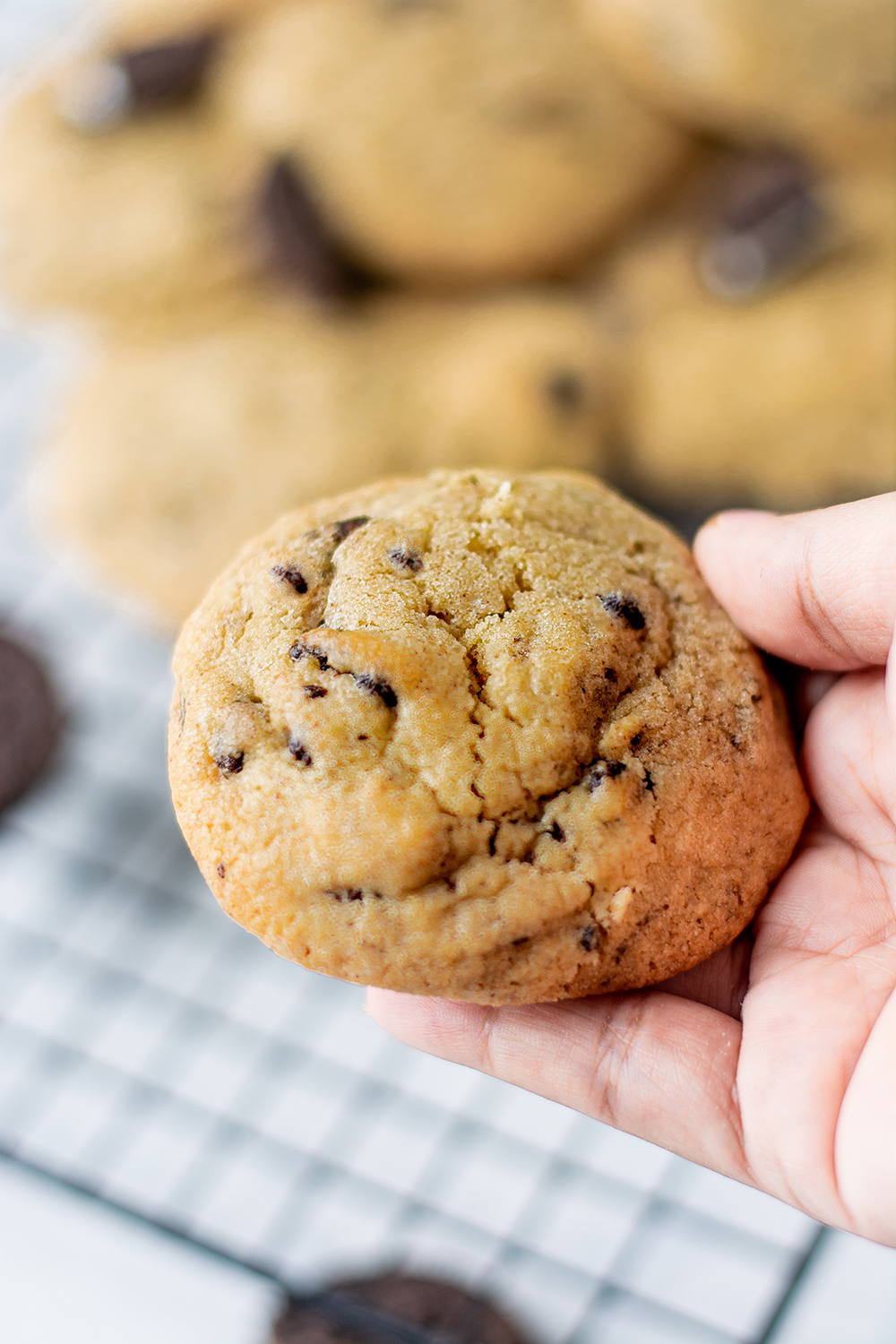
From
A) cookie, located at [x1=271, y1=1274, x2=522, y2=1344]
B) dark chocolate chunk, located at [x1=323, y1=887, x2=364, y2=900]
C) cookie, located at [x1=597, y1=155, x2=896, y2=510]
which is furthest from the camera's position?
cookie, located at [x1=597, y1=155, x2=896, y2=510]

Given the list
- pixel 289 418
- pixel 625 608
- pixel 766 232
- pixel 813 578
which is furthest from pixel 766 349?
pixel 625 608

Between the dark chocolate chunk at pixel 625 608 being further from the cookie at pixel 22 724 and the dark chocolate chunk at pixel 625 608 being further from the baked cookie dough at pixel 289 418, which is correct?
the cookie at pixel 22 724

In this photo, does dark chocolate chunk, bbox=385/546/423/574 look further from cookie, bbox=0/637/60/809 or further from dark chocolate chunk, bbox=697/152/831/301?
dark chocolate chunk, bbox=697/152/831/301

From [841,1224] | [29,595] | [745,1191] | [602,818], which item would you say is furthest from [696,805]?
[29,595]

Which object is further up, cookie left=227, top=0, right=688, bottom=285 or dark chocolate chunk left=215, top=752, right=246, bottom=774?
cookie left=227, top=0, right=688, bottom=285

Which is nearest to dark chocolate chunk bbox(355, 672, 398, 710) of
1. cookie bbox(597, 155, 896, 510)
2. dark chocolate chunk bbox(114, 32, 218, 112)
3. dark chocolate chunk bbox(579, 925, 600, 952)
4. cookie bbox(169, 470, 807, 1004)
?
cookie bbox(169, 470, 807, 1004)

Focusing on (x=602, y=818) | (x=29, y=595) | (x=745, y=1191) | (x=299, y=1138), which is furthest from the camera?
(x=29, y=595)

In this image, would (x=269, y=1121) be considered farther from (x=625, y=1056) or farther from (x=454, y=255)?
(x=454, y=255)

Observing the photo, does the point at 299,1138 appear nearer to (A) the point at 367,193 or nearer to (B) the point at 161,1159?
(B) the point at 161,1159
